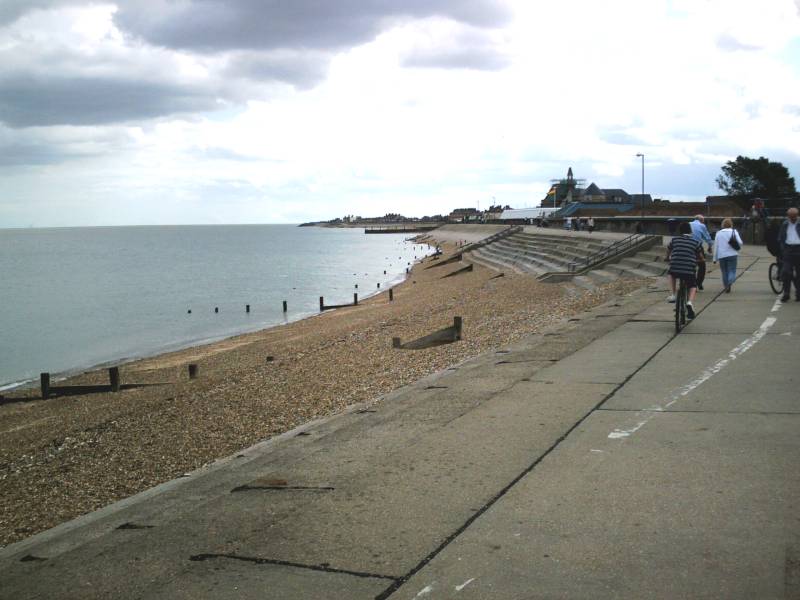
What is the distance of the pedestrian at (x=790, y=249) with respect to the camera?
14156 millimetres

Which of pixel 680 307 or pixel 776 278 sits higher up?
pixel 776 278

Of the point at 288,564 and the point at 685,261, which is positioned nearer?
the point at 288,564

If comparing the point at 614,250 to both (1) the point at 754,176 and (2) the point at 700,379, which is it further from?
(1) the point at 754,176

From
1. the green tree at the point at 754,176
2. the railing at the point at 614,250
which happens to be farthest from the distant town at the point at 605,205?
the railing at the point at 614,250

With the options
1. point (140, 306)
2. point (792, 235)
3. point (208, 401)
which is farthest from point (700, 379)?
point (140, 306)

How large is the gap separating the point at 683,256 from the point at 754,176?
9367 cm

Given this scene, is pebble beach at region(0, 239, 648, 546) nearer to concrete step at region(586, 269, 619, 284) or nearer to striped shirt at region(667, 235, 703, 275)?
concrete step at region(586, 269, 619, 284)

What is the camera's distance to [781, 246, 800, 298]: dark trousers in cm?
1434

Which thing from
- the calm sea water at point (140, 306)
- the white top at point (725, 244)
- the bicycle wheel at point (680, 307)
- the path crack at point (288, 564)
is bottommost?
the calm sea water at point (140, 306)

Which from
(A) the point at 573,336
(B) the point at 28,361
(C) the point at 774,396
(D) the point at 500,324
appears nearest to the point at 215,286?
(B) the point at 28,361

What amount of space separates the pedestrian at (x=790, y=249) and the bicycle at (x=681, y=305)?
2.86 meters

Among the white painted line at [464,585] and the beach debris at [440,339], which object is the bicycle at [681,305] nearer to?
the beach debris at [440,339]

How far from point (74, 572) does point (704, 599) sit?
355cm

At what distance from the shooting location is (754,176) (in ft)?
318
